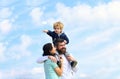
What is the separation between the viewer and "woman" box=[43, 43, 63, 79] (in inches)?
669

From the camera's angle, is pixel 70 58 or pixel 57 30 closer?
pixel 70 58

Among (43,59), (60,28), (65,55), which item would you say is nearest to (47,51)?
(43,59)

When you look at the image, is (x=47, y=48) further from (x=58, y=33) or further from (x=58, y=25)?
(x=58, y=33)

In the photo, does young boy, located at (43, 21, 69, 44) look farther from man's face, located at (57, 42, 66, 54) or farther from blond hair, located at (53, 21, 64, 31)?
man's face, located at (57, 42, 66, 54)

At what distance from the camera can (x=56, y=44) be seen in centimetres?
1794

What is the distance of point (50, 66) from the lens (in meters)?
17.1

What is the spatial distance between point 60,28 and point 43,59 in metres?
3.09

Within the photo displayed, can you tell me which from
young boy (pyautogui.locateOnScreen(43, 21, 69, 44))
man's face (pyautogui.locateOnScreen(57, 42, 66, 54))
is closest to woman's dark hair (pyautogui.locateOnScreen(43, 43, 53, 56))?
man's face (pyautogui.locateOnScreen(57, 42, 66, 54))

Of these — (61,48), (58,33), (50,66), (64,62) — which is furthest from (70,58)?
(58,33)

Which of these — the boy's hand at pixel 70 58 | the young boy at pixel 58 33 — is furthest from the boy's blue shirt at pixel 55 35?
the boy's hand at pixel 70 58

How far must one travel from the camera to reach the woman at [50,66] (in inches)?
669

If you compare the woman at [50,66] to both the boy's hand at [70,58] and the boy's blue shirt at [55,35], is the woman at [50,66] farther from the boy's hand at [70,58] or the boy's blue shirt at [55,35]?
the boy's blue shirt at [55,35]

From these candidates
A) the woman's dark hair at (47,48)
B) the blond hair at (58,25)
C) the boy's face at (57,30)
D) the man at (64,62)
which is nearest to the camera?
the woman's dark hair at (47,48)

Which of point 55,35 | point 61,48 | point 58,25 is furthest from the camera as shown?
point 55,35
